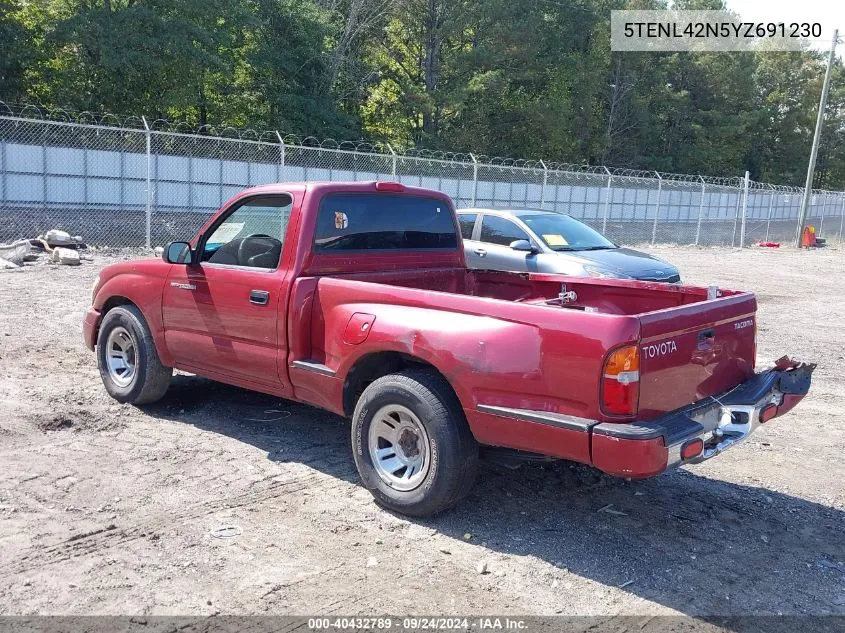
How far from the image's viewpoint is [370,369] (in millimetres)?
4816

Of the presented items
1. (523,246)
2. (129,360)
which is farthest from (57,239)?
(129,360)

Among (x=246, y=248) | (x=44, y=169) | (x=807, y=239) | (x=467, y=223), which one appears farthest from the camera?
(x=807, y=239)

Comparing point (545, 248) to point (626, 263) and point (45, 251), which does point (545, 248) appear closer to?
point (626, 263)

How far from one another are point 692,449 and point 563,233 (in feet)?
26.0

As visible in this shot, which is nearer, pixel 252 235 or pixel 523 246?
pixel 252 235

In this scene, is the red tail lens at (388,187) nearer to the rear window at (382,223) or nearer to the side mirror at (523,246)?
the rear window at (382,223)

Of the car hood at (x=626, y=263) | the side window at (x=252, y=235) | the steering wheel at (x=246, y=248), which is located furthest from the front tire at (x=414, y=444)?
the car hood at (x=626, y=263)

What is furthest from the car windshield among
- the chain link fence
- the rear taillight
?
the chain link fence

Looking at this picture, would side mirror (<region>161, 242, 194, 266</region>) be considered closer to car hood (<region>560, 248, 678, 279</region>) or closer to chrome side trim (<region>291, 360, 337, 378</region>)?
chrome side trim (<region>291, 360, 337, 378</region>)

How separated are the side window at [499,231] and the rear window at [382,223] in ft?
17.0

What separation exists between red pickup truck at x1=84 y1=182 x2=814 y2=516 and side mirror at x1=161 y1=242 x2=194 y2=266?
0.02m

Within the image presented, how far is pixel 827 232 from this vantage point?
4841 centimetres

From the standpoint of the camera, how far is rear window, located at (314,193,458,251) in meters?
5.32

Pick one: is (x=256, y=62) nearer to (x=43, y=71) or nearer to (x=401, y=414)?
(x=43, y=71)
